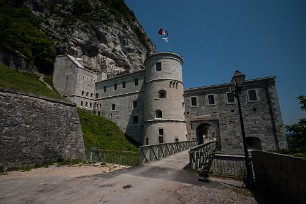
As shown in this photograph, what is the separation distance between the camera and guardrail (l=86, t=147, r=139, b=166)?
10.4 meters

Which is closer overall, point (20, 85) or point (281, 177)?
point (281, 177)

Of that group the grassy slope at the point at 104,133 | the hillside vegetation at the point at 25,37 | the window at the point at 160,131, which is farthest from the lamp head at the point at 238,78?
the hillside vegetation at the point at 25,37

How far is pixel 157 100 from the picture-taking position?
23172 mm

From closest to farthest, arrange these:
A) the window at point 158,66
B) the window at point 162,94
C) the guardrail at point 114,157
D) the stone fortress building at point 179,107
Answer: the guardrail at point 114,157 < the stone fortress building at point 179,107 < the window at point 162,94 < the window at point 158,66

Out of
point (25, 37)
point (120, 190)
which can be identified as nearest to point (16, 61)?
point (25, 37)

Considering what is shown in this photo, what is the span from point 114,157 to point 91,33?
1278 inches

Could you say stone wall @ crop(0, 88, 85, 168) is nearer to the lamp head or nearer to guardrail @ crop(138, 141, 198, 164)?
guardrail @ crop(138, 141, 198, 164)

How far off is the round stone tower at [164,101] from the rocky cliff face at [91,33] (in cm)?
1564

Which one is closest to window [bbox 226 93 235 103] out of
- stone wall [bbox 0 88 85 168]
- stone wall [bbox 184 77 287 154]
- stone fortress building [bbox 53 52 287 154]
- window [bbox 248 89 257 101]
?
stone fortress building [bbox 53 52 287 154]

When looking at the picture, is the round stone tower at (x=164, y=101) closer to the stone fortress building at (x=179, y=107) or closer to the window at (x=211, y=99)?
the stone fortress building at (x=179, y=107)

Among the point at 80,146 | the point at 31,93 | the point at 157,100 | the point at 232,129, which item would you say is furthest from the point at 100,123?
the point at 232,129

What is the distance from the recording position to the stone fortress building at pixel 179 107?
20375 mm

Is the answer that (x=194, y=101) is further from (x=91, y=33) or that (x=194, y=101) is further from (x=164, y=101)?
(x=91, y=33)

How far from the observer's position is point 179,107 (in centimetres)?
2362
